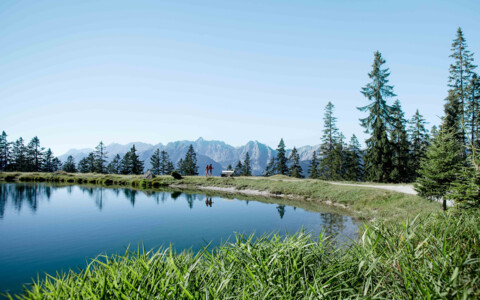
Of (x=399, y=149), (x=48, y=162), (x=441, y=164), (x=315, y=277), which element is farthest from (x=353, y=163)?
(x=48, y=162)

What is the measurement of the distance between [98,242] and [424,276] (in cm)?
1254

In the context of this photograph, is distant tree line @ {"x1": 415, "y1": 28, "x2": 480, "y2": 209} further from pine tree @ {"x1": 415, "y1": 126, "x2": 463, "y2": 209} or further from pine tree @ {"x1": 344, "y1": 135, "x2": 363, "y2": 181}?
pine tree @ {"x1": 344, "y1": 135, "x2": 363, "y2": 181}

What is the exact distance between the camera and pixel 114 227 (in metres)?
14.5

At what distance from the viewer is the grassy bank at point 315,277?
9.08ft

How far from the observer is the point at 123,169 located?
6931 cm

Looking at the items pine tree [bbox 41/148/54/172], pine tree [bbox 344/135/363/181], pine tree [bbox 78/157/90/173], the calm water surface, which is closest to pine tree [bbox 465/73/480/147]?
pine tree [bbox 344/135/363/181]

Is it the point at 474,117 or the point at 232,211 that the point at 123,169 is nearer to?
the point at 232,211

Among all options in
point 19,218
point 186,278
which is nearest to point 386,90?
point 186,278

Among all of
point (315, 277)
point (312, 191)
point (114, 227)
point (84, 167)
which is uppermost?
point (84, 167)

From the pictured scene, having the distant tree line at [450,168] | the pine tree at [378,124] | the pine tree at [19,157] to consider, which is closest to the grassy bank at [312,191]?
the distant tree line at [450,168]

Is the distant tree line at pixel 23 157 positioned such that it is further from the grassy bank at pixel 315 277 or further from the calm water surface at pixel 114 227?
the grassy bank at pixel 315 277

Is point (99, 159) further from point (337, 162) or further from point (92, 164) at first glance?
point (337, 162)

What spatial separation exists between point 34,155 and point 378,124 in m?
94.8

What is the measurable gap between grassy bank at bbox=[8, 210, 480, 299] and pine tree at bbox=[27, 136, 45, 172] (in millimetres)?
95363
